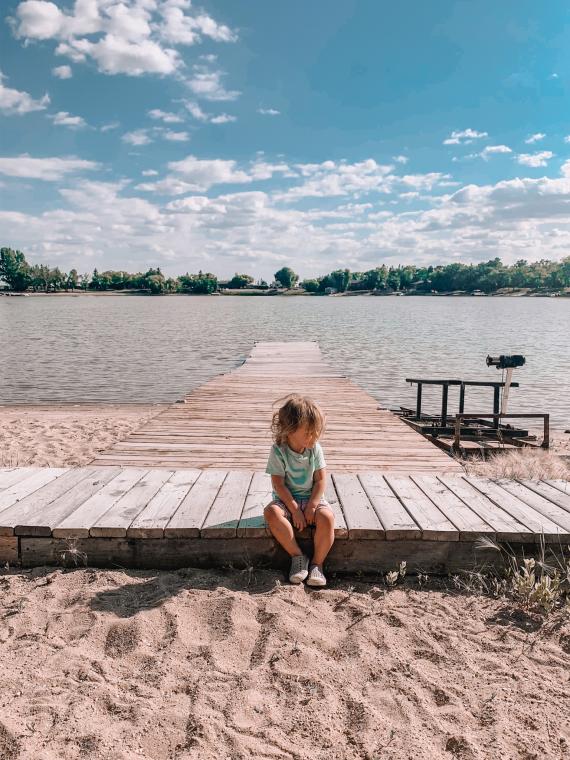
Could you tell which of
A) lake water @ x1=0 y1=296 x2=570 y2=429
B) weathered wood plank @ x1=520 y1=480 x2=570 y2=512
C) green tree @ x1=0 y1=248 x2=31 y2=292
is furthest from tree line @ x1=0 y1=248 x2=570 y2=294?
weathered wood plank @ x1=520 y1=480 x2=570 y2=512

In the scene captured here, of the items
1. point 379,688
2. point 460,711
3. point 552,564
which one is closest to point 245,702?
point 379,688

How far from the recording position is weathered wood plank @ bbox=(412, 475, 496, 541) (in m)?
3.84

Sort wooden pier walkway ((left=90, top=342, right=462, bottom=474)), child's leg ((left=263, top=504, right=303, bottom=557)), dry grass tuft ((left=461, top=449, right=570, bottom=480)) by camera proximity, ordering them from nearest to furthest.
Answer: child's leg ((left=263, top=504, right=303, bottom=557)), dry grass tuft ((left=461, top=449, right=570, bottom=480)), wooden pier walkway ((left=90, top=342, right=462, bottom=474))

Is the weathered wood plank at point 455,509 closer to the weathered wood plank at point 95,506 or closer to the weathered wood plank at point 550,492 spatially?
the weathered wood plank at point 550,492

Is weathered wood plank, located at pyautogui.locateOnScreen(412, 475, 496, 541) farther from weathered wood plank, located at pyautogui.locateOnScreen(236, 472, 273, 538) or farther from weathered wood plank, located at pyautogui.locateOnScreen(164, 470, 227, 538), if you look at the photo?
weathered wood plank, located at pyautogui.locateOnScreen(164, 470, 227, 538)

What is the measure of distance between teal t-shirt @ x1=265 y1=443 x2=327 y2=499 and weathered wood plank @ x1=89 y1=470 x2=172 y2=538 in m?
1.04

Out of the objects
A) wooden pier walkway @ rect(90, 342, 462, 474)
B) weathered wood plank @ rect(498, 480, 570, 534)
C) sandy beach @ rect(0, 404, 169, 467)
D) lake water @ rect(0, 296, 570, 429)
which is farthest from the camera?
lake water @ rect(0, 296, 570, 429)

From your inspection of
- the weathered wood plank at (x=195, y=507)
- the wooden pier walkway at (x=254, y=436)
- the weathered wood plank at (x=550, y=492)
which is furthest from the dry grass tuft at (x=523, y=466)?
the weathered wood plank at (x=195, y=507)

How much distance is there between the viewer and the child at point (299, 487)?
3701mm

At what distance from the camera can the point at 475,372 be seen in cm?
2411

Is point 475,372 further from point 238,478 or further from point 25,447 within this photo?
point 238,478

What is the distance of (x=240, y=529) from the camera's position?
3842 millimetres

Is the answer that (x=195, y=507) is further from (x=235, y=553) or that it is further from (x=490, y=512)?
(x=490, y=512)

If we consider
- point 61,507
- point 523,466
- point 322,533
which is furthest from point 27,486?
point 523,466
